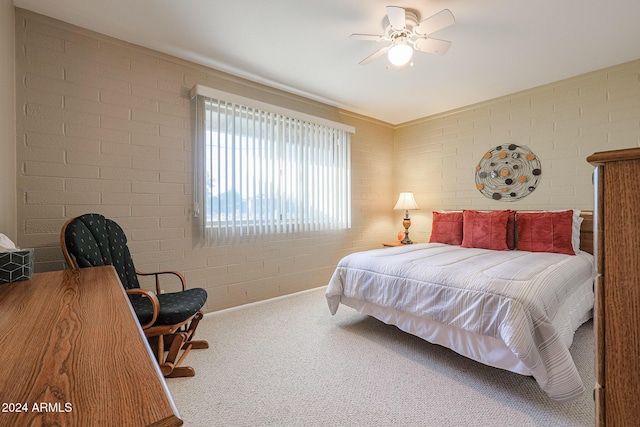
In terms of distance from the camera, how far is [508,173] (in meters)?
Answer: 3.61

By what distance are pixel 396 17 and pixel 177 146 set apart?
2.16 meters

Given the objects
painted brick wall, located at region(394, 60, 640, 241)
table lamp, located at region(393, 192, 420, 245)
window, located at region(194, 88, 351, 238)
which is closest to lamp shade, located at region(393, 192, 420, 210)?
table lamp, located at region(393, 192, 420, 245)

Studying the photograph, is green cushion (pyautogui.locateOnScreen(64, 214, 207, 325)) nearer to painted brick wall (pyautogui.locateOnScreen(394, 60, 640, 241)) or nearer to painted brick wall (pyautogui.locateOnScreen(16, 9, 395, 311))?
painted brick wall (pyautogui.locateOnScreen(16, 9, 395, 311))

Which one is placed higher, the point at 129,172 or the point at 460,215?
the point at 129,172

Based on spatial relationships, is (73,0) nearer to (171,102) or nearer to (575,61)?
(171,102)

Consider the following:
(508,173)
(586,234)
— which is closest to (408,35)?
(508,173)

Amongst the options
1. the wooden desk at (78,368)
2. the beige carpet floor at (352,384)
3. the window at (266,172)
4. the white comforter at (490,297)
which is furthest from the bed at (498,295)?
the wooden desk at (78,368)

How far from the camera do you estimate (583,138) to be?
3.11m

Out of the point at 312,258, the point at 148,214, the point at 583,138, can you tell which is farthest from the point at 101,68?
the point at 583,138

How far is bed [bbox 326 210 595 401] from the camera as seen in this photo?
156 cm

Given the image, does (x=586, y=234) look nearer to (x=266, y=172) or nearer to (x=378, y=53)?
(x=378, y=53)

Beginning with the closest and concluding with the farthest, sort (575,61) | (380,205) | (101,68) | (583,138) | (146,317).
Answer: (146,317) → (101,68) → (575,61) → (583,138) → (380,205)

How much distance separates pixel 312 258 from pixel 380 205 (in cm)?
159

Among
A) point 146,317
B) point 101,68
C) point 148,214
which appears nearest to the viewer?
point 146,317
